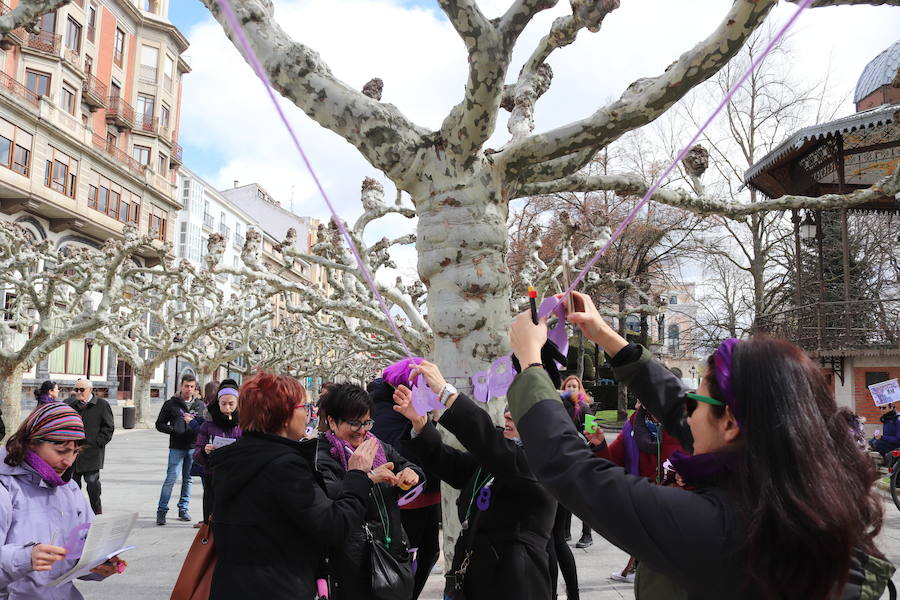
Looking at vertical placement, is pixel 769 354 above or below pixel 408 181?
below

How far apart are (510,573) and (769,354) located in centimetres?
187

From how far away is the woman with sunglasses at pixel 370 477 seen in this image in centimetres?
322

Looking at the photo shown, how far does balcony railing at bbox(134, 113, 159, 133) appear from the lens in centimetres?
4247

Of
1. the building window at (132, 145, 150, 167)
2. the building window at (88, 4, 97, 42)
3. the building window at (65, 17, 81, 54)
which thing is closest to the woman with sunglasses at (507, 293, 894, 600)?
the building window at (65, 17, 81, 54)

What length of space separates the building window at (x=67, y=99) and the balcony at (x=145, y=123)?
6.82 m

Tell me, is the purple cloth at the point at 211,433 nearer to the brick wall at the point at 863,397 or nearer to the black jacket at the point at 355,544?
the black jacket at the point at 355,544

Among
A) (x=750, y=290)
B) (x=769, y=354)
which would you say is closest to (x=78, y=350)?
(x=750, y=290)

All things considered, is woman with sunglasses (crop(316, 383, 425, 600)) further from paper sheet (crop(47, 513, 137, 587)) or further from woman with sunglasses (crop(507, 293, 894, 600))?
woman with sunglasses (crop(507, 293, 894, 600))

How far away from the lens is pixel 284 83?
4.23 metres

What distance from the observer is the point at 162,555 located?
7113mm

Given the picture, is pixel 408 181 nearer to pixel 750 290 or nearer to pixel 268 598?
pixel 268 598

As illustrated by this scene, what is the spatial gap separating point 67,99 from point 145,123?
326 inches

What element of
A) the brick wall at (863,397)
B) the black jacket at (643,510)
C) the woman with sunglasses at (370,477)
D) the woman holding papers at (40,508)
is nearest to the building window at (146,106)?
the brick wall at (863,397)

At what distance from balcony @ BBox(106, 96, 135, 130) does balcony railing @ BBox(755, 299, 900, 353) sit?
36.7 meters
